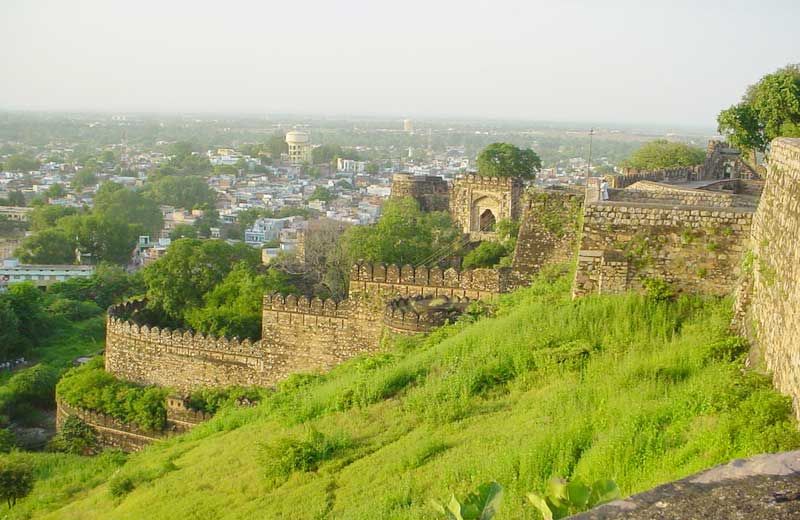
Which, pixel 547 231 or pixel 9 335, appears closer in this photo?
pixel 547 231

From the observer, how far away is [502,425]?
260 inches

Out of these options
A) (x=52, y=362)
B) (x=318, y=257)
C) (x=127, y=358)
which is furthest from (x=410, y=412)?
(x=52, y=362)

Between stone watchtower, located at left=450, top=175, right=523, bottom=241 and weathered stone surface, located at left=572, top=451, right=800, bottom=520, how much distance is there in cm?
2312

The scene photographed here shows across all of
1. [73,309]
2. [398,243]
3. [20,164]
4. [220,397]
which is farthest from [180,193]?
[220,397]

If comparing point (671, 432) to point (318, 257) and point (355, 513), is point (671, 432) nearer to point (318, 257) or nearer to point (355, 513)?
point (355, 513)

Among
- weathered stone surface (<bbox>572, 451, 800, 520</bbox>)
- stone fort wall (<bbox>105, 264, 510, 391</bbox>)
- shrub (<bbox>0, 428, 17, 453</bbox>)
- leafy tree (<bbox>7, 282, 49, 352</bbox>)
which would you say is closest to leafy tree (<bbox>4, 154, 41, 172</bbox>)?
leafy tree (<bbox>7, 282, 49, 352</bbox>)

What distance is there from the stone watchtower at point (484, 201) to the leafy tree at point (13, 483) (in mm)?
16727

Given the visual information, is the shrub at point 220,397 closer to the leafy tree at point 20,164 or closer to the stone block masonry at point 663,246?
the stone block masonry at point 663,246

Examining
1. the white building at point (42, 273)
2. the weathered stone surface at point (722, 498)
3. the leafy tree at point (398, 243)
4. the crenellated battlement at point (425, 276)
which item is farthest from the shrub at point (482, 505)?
the white building at point (42, 273)

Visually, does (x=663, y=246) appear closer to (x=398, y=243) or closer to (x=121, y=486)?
(x=121, y=486)

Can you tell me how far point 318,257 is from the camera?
23.0 metres

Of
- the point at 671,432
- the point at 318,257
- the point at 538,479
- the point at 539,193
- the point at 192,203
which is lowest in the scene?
the point at 192,203

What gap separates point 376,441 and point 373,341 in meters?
6.56

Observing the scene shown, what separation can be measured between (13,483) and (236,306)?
6.33 meters
